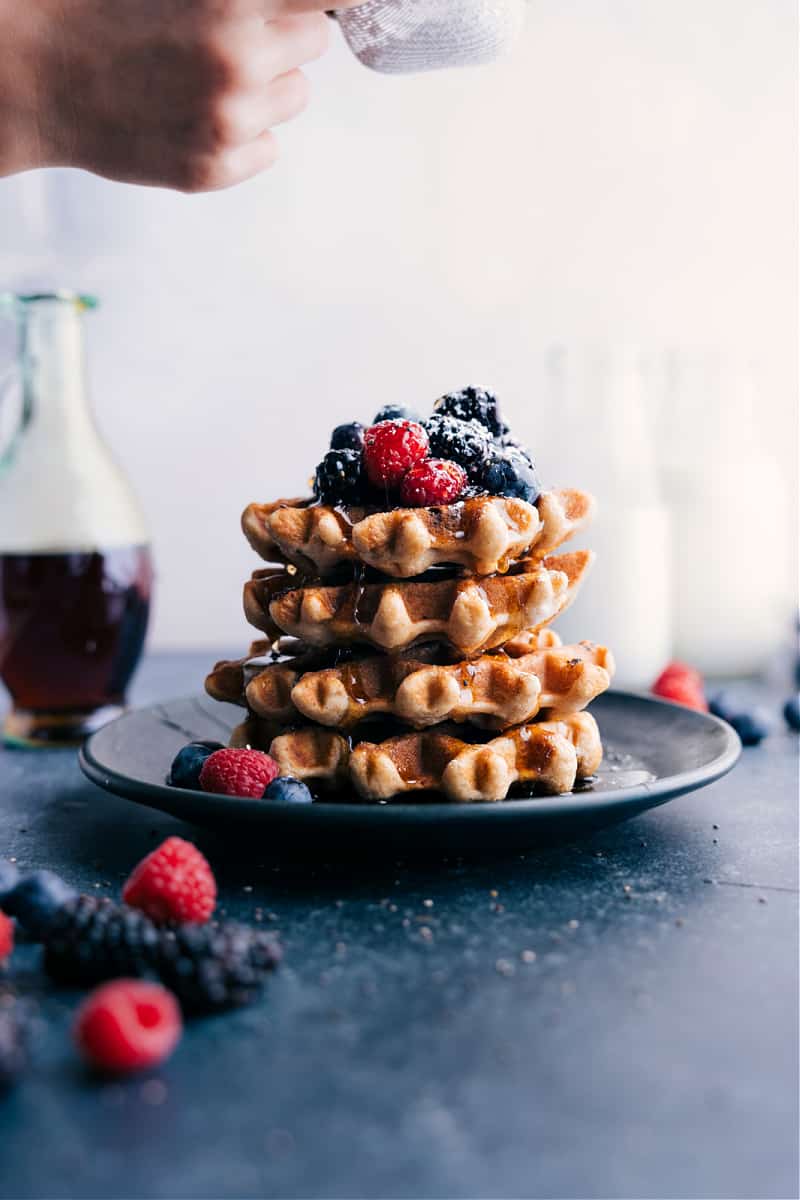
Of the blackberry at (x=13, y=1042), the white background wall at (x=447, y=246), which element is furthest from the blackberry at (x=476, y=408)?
the white background wall at (x=447, y=246)

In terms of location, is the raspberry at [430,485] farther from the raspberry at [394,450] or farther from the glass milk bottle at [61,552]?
the glass milk bottle at [61,552]

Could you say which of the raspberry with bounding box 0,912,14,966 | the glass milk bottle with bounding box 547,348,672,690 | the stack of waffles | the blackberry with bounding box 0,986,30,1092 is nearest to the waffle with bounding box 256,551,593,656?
the stack of waffles

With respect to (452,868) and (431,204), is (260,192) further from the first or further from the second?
(452,868)

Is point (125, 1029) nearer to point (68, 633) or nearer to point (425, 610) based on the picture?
point (425, 610)

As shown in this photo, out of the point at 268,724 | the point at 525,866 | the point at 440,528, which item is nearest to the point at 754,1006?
the point at 525,866

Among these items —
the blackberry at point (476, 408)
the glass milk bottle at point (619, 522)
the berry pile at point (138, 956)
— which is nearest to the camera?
the berry pile at point (138, 956)

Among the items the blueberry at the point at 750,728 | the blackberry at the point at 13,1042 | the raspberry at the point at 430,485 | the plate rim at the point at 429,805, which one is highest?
the raspberry at the point at 430,485
